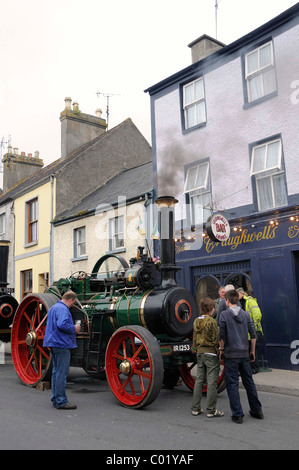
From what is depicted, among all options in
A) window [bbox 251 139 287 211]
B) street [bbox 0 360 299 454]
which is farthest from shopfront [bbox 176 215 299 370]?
street [bbox 0 360 299 454]

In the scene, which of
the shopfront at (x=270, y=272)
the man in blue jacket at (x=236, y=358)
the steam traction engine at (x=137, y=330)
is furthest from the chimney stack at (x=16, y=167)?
the man in blue jacket at (x=236, y=358)

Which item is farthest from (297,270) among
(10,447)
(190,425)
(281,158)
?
(10,447)

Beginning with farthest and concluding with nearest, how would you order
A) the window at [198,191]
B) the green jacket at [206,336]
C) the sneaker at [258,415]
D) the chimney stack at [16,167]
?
the chimney stack at [16,167] < the window at [198,191] < the green jacket at [206,336] < the sneaker at [258,415]

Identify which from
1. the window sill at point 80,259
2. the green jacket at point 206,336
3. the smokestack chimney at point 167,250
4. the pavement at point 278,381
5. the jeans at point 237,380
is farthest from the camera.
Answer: the window sill at point 80,259

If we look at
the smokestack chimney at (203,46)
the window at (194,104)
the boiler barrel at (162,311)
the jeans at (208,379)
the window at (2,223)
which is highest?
the smokestack chimney at (203,46)

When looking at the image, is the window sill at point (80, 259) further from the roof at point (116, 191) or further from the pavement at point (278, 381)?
the pavement at point (278, 381)

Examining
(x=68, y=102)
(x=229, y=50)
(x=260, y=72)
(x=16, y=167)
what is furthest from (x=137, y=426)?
(x=16, y=167)

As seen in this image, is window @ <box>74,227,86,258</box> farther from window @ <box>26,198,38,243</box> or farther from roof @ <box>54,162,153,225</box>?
window @ <box>26,198,38,243</box>

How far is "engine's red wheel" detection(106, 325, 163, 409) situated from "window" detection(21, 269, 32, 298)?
12104 millimetres

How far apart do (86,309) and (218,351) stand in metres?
2.63

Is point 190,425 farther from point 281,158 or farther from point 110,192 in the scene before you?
point 110,192

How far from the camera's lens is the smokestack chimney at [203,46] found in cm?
1229

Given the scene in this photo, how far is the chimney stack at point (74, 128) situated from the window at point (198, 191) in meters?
8.83

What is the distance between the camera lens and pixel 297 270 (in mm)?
9078
